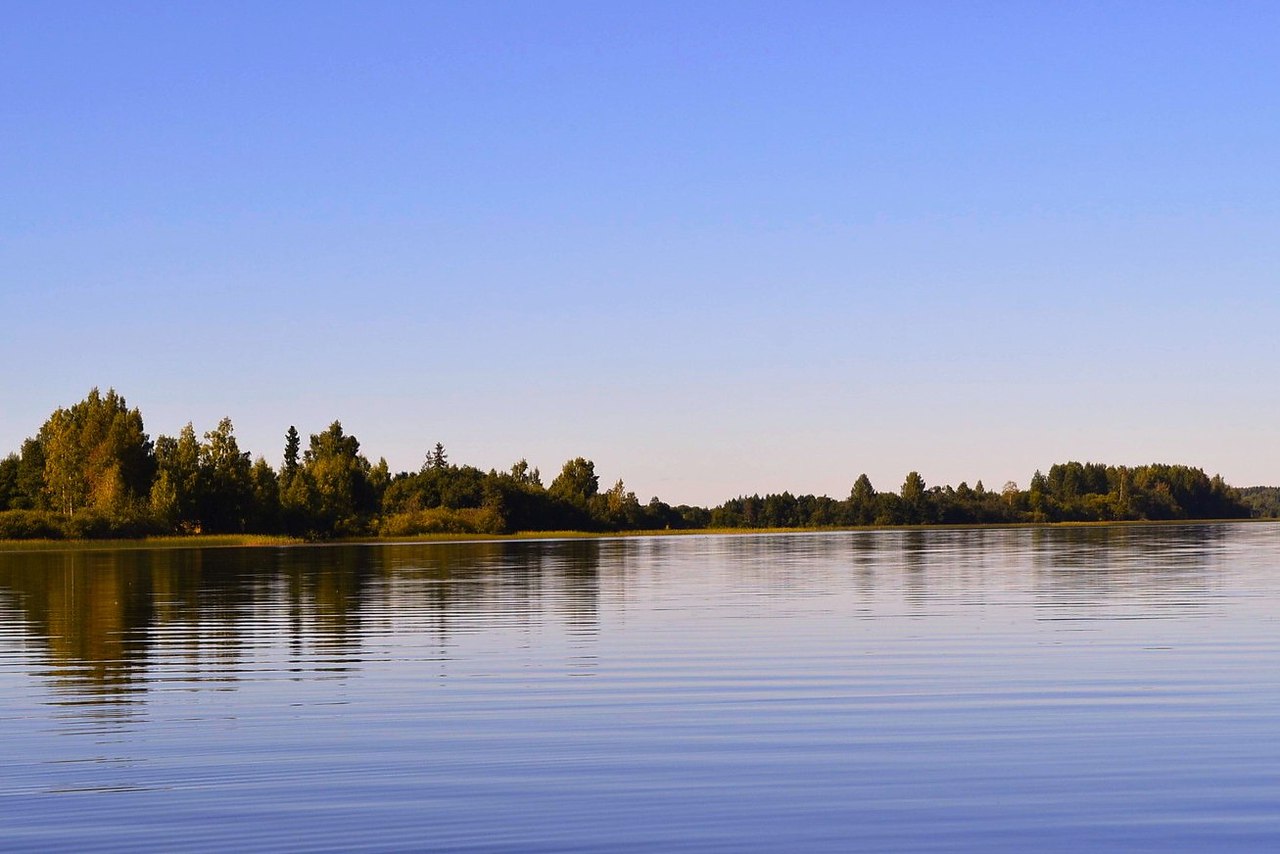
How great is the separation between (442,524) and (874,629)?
6607 inches

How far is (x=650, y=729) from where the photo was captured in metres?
16.2

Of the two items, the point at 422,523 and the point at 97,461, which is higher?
the point at 97,461

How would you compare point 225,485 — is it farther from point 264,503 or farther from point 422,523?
point 422,523

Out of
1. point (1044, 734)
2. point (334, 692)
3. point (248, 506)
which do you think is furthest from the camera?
point (248, 506)

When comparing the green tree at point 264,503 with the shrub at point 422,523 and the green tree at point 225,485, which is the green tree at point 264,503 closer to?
the green tree at point 225,485

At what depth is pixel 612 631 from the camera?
30312 mm

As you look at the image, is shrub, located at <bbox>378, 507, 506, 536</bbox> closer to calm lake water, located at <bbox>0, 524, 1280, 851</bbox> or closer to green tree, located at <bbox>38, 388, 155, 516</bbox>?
green tree, located at <bbox>38, 388, 155, 516</bbox>

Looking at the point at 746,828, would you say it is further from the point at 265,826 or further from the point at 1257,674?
the point at 1257,674

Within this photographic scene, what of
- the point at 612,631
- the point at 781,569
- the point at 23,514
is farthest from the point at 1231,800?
the point at 23,514

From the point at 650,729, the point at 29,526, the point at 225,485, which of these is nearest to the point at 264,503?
the point at 225,485

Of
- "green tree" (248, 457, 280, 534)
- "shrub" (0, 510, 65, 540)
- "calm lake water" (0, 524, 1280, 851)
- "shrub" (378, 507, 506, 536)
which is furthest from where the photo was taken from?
"shrub" (378, 507, 506, 536)

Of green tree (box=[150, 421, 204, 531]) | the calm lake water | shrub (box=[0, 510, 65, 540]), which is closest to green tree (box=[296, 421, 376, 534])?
green tree (box=[150, 421, 204, 531])

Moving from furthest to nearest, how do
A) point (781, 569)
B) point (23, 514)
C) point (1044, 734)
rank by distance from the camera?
point (23, 514), point (781, 569), point (1044, 734)

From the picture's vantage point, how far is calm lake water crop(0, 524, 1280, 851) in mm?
11234
